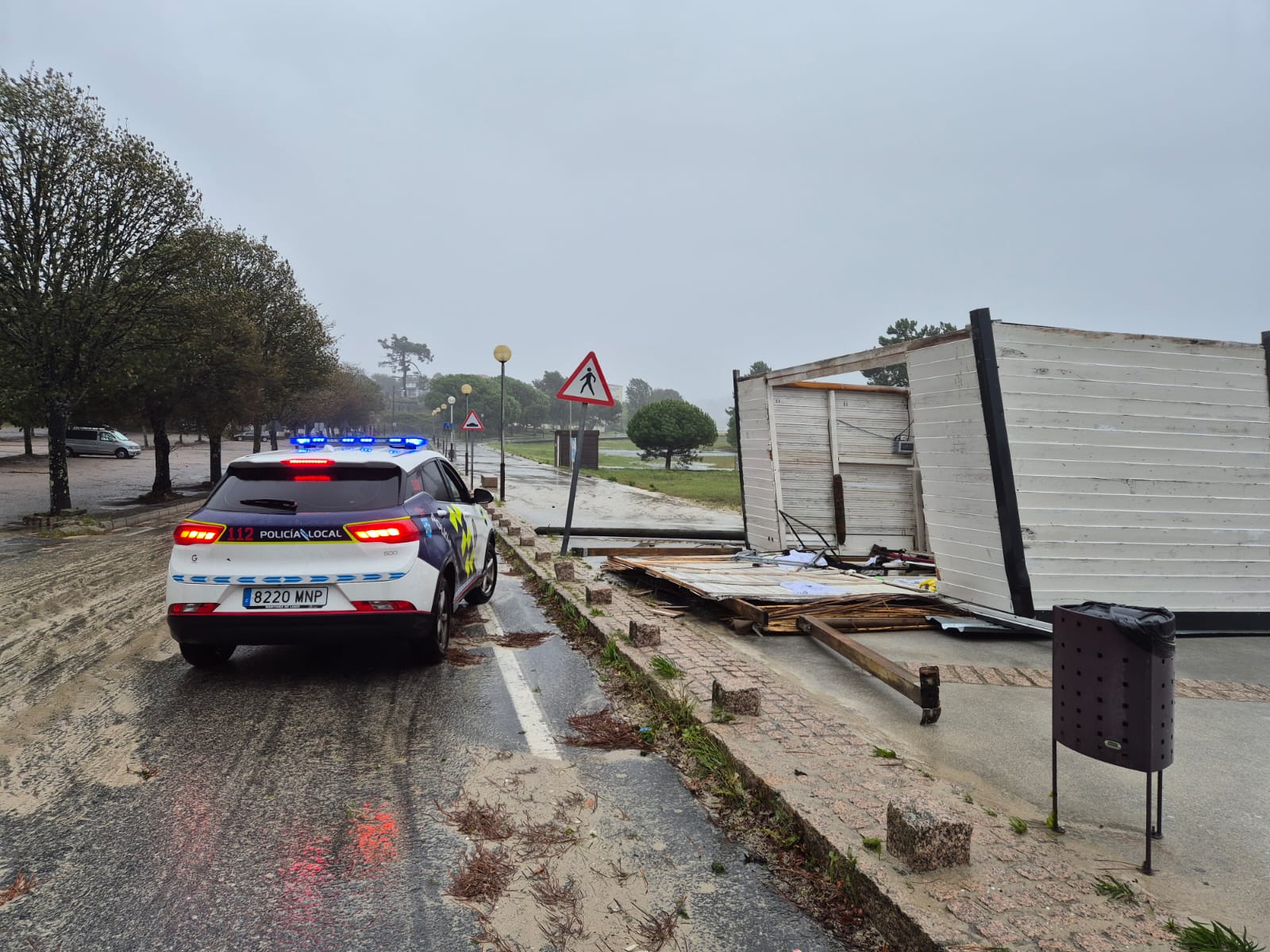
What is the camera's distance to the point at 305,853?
3.17 metres

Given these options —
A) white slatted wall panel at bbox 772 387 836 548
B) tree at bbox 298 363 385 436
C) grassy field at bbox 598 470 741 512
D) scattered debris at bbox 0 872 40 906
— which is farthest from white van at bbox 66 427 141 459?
scattered debris at bbox 0 872 40 906

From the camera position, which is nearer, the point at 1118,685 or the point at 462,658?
the point at 1118,685

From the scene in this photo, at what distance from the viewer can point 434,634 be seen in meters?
5.70

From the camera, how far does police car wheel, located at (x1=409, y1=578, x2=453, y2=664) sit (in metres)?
5.58

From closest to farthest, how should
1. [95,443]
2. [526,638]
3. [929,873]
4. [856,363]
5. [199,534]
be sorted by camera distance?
1. [929,873]
2. [199,534]
3. [526,638]
4. [856,363]
5. [95,443]

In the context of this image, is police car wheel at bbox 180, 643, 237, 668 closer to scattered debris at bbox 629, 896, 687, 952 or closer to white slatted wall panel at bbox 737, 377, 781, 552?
scattered debris at bbox 629, 896, 687, 952

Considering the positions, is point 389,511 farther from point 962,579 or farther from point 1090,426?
point 1090,426

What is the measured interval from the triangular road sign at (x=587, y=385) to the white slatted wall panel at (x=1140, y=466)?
5.24 metres

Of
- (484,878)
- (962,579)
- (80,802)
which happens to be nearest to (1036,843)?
(484,878)

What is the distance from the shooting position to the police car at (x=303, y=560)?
5.19m

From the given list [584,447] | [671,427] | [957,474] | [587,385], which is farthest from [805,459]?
[671,427]

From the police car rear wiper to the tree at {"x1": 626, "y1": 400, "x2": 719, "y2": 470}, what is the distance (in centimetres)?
3525

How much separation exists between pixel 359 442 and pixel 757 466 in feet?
20.9

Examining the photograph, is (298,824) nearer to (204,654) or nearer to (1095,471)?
(204,654)
